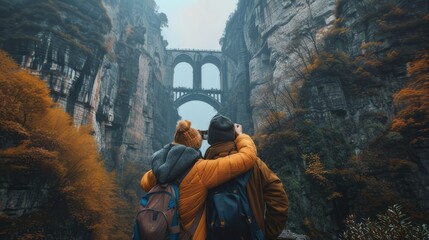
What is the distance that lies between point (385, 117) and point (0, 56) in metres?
26.0

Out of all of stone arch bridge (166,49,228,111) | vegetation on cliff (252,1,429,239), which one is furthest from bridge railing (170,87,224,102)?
vegetation on cliff (252,1,429,239)

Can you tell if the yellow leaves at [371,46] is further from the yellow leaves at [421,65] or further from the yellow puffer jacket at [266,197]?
the yellow puffer jacket at [266,197]

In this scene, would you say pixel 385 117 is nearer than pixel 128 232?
Yes

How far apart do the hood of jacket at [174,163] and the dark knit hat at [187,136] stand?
0.14 metres

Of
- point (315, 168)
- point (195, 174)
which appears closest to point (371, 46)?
point (315, 168)

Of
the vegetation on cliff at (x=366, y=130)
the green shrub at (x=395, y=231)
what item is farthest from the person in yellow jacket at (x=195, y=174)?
the vegetation on cliff at (x=366, y=130)

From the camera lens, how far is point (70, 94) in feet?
69.0

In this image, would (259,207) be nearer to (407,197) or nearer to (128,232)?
(407,197)

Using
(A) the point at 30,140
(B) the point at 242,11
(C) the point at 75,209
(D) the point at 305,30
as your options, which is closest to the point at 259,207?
(A) the point at 30,140

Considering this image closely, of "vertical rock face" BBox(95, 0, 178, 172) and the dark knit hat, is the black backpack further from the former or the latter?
"vertical rock face" BBox(95, 0, 178, 172)

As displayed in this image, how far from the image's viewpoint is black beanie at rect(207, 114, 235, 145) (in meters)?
1.97

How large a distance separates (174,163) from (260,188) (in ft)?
2.31

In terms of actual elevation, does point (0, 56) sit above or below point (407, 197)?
above

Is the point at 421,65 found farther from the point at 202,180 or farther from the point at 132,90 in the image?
the point at 132,90
